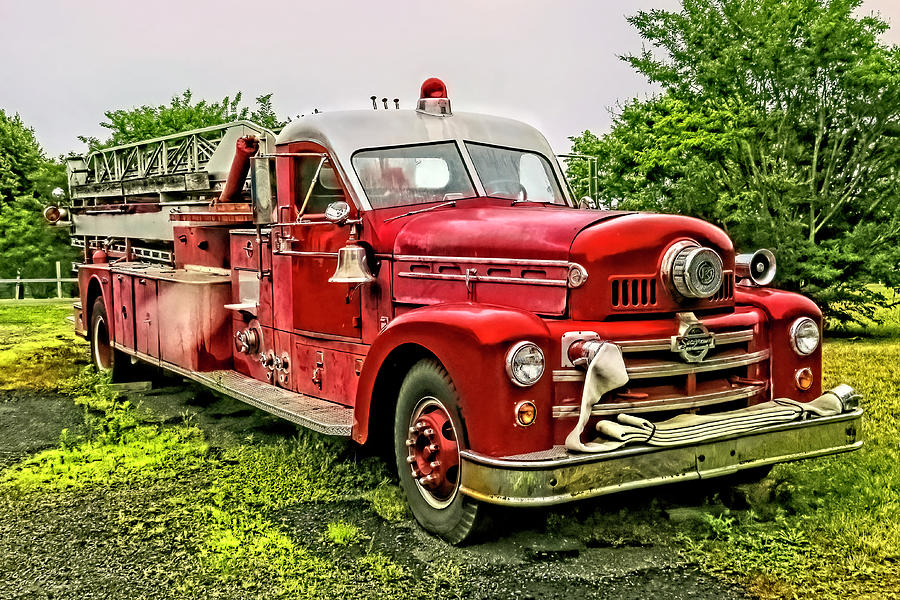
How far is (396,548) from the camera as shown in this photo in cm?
423

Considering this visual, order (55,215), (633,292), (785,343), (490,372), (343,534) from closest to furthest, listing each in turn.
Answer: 1. (490,372)
2. (633,292)
3. (343,534)
4. (785,343)
5. (55,215)

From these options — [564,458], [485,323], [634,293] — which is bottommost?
[564,458]

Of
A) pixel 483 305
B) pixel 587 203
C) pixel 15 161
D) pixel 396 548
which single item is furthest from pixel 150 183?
pixel 15 161

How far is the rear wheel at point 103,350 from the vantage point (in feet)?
29.0

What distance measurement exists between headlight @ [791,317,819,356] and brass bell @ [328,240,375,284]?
2.41 m

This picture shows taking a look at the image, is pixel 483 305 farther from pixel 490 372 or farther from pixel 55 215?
pixel 55 215

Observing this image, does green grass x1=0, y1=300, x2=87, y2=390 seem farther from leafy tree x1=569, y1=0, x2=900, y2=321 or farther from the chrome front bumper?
→ leafy tree x1=569, y1=0, x2=900, y2=321

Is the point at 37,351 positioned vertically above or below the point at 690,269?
below

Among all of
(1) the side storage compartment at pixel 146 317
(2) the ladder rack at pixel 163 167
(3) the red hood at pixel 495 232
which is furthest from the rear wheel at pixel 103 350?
(3) the red hood at pixel 495 232

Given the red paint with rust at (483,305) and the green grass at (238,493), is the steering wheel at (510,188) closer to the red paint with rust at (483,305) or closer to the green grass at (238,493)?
the red paint with rust at (483,305)

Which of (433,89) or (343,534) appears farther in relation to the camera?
(433,89)

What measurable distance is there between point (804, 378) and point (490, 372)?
201 cm

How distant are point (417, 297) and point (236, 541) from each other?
163 centimetres

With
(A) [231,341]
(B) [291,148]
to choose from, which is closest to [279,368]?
(A) [231,341]
